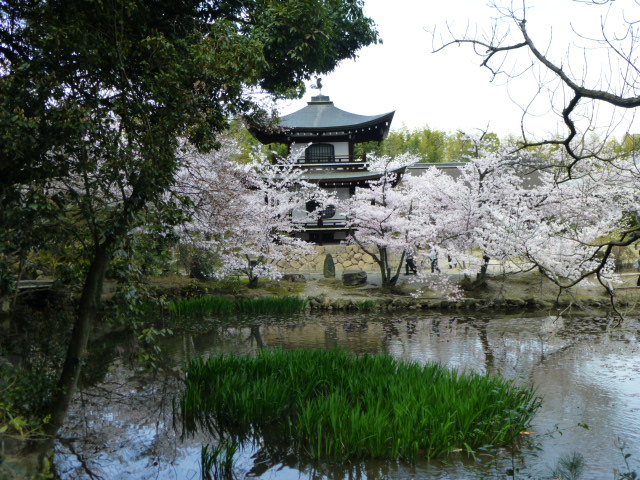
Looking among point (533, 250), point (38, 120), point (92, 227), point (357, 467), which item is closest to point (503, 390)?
point (357, 467)

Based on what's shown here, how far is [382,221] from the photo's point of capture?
677 inches

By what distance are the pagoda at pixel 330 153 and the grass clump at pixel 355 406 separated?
1670 cm

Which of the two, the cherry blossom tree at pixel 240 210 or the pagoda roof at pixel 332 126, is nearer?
the cherry blossom tree at pixel 240 210

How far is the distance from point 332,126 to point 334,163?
1.83 meters

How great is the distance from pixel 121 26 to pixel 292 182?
1598 centimetres

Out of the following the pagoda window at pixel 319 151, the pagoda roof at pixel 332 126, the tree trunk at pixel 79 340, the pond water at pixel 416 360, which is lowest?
the pond water at pixel 416 360

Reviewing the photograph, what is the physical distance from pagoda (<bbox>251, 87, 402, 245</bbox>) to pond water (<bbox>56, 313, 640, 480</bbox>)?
35.9 ft

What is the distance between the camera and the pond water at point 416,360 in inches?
175

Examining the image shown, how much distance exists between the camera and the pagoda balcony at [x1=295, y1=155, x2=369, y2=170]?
23.5 meters

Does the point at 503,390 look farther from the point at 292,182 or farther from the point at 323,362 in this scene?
the point at 292,182

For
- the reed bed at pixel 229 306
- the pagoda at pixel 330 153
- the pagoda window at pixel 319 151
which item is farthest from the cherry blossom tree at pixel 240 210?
the pagoda window at pixel 319 151

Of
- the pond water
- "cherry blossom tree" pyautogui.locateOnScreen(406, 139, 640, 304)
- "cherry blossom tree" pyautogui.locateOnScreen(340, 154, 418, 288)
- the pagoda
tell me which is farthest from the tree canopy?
the pagoda

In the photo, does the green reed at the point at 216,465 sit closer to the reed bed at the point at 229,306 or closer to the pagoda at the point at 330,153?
the reed bed at the point at 229,306

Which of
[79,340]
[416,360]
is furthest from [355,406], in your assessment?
[79,340]
